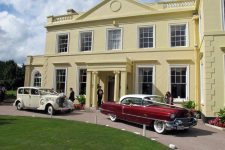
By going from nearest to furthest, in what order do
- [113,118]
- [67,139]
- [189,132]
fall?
[67,139] → [189,132] → [113,118]

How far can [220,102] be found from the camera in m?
13.8

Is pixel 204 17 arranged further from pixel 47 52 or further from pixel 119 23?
pixel 47 52

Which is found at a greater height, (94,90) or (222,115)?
(94,90)

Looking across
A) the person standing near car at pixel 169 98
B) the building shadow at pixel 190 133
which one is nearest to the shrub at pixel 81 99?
the person standing near car at pixel 169 98

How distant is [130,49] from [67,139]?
40.5 ft

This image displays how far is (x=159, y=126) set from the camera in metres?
11.3

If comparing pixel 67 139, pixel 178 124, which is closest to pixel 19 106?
pixel 67 139

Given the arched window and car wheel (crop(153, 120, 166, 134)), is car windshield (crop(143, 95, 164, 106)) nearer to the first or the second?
car wheel (crop(153, 120, 166, 134))

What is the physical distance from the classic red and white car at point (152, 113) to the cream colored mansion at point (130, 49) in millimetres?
4836

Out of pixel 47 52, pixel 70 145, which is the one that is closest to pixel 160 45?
pixel 47 52

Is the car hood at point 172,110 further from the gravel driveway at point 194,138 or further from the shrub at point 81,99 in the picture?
the shrub at point 81,99

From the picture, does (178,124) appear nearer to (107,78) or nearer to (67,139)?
(67,139)

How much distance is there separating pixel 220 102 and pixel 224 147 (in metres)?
5.26

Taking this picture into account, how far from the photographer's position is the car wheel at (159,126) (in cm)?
1105
